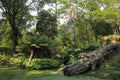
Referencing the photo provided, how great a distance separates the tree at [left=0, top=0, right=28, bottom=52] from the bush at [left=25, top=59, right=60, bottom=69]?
30.7ft

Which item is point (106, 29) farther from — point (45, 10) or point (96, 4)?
point (45, 10)

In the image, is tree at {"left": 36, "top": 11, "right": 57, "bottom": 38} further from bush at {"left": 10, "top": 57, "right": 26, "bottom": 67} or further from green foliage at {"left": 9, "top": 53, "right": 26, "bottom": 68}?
bush at {"left": 10, "top": 57, "right": 26, "bottom": 67}

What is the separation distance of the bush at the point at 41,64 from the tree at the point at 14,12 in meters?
9.36

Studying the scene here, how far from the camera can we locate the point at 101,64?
1591 centimetres

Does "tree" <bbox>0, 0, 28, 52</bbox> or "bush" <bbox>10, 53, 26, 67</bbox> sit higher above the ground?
"tree" <bbox>0, 0, 28, 52</bbox>

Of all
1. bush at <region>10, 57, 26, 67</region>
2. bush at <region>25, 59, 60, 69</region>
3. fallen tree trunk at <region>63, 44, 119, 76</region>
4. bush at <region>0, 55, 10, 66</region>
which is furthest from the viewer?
bush at <region>0, 55, 10, 66</region>

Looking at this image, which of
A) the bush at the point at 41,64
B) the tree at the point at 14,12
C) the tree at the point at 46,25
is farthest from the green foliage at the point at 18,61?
the tree at the point at 46,25

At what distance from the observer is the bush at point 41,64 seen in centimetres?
1597

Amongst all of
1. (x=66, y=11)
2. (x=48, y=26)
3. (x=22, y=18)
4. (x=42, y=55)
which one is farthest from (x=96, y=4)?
(x=42, y=55)

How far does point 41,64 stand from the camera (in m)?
16.0

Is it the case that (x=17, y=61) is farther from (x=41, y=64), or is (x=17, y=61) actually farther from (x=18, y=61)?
(x=41, y=64)

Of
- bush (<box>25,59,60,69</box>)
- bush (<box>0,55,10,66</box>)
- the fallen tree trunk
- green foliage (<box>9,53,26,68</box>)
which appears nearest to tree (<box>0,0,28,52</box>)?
bush (<box>0,55,10,66</box>)

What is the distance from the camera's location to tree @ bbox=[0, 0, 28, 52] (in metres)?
25.6

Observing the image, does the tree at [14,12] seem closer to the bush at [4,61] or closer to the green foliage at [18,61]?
the bush at [4,61]
